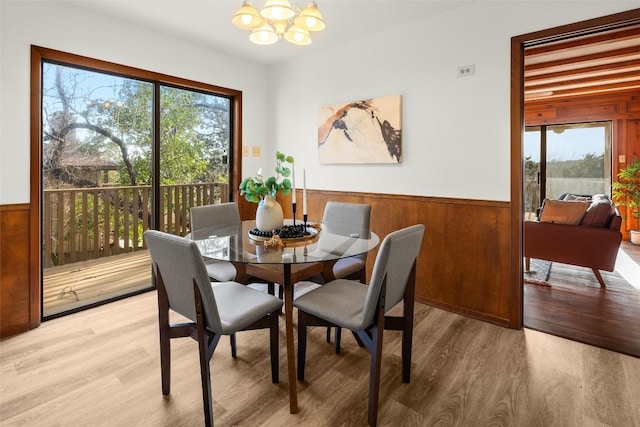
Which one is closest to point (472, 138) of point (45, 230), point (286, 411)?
point (286, 411)

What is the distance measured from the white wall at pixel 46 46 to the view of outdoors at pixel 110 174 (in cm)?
18

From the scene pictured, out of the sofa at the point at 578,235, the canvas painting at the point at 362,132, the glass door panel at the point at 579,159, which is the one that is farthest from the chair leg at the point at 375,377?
the glass door panel at the point at 579,159

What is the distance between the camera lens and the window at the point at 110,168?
2.74 meters

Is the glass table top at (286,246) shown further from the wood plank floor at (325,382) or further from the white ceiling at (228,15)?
the white ceiling at (228,15)

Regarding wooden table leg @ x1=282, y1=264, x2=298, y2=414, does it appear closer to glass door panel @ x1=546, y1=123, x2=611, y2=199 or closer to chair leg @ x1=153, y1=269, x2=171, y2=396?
chair leg @ x1=153, y1=269, x2=171, y2=396

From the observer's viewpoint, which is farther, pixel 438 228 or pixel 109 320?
pixel 438 228

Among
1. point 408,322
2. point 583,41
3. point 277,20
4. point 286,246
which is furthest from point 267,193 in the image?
point 583,41

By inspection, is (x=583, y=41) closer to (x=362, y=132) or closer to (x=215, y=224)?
(x=362, y=132)

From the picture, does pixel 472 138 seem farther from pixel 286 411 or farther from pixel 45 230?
pixel 45 230

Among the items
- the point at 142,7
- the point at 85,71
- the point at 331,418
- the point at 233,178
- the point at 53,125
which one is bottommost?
the point at 331,418

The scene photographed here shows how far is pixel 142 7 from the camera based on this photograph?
8.91ft

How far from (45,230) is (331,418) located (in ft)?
8.78

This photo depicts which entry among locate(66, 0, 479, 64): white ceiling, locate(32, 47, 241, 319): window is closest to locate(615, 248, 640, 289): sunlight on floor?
locate(66, 0, 479, 64): white ceiling

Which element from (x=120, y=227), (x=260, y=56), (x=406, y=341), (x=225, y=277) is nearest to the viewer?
(x=406, y=341)
